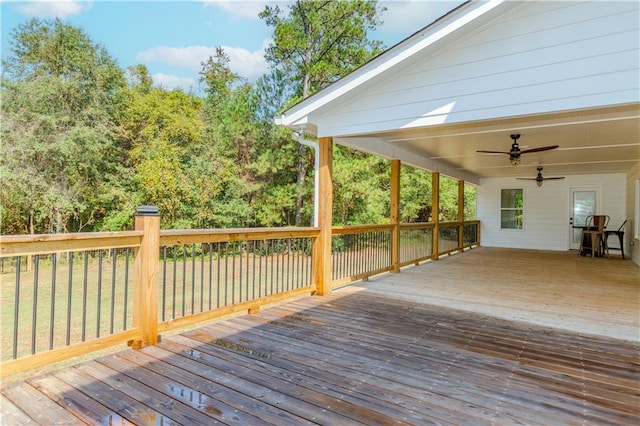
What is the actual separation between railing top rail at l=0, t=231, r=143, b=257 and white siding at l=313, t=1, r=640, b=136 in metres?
3.23

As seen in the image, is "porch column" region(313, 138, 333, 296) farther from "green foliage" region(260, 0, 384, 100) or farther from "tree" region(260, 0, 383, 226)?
"green foliage" region(260, 0, 384, 100)

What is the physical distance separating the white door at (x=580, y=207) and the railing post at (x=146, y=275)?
12590mm

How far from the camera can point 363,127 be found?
15.9 ft

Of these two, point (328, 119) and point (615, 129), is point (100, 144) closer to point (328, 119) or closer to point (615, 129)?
point (328, 119)

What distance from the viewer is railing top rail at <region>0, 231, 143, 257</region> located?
86.8 inches

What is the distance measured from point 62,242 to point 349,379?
210 centimetres

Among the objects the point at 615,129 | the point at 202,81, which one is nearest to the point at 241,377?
the point at 615,129

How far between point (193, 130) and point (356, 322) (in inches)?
443

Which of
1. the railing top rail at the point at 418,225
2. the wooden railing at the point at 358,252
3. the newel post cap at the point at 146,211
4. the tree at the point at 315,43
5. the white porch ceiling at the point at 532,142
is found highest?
the tree at the point at 315,43

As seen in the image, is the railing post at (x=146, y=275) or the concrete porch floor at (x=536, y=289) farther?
the concrete porch floor at (x=536, y=289)

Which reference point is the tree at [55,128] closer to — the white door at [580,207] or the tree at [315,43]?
the tree at [315,43]

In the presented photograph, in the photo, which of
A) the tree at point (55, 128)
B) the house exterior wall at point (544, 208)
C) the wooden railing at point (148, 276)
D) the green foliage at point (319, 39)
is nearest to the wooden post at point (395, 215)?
the wooden railing at point (148, 276)

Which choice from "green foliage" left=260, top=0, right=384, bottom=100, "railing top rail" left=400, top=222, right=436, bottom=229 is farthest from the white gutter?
"green foliage" left=260, top=0, right=384, bottom=100

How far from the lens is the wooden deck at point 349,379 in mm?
2031
